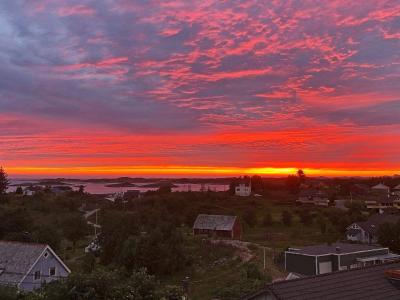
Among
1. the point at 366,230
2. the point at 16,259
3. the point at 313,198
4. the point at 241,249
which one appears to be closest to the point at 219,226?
the point at 241,249

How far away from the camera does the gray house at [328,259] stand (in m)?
40.9

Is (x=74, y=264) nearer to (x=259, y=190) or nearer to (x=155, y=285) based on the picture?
(x=155, y=285)

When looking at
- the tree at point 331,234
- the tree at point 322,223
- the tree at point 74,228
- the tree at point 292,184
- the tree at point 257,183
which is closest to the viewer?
the tree at point 331,234

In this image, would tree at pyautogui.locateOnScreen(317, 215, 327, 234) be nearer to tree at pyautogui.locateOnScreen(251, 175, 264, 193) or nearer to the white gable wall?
the white gable wall

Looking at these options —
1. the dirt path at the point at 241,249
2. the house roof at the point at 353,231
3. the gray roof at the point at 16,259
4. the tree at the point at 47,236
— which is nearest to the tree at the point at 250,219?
the dirt path at the point at 241,249

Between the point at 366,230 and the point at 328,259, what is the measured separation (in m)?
22.9

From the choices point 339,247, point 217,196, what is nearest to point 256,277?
point 339,247

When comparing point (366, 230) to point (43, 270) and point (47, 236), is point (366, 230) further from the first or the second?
point (43, 270)

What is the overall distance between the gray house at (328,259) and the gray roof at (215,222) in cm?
2316

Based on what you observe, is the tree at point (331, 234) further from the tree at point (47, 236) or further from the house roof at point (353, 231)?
the tree at point (47, 236)

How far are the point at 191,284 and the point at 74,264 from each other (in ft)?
46.3

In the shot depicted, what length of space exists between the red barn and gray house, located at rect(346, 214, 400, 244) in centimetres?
1527

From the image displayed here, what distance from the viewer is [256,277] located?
3778cm

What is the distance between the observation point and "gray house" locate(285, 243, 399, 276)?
40.9 m
